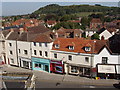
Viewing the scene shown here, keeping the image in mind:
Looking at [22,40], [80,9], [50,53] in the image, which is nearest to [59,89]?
[50,53]

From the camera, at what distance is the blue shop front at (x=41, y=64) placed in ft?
103

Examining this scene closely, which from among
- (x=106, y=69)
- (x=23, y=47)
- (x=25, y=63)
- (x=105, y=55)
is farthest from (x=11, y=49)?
(x=106, y=69)

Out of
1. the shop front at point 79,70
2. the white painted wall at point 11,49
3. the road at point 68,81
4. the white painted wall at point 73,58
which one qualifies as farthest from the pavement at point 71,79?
the white painted wall at point 11,49

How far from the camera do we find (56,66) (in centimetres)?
3083

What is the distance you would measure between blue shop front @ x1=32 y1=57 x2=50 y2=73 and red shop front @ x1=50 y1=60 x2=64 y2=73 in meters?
0.75

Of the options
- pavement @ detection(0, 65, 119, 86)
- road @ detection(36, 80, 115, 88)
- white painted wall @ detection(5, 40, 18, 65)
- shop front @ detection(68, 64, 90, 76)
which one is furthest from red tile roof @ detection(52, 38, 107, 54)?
white painted wall @ detection(5, 40, 18, 65)

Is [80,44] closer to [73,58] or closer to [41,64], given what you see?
[73,58]

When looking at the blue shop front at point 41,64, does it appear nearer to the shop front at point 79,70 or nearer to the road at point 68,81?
the road at point 68,81

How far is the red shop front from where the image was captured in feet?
99.4

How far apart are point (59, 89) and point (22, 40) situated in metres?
13.5

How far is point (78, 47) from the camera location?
30.0 meters

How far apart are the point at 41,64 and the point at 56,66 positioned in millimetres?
3029

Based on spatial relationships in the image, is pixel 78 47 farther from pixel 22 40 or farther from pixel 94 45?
pixel 22 40

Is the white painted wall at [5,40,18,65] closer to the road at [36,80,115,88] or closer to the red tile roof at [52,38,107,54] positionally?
the red tile roof at [52,38,107,54]
